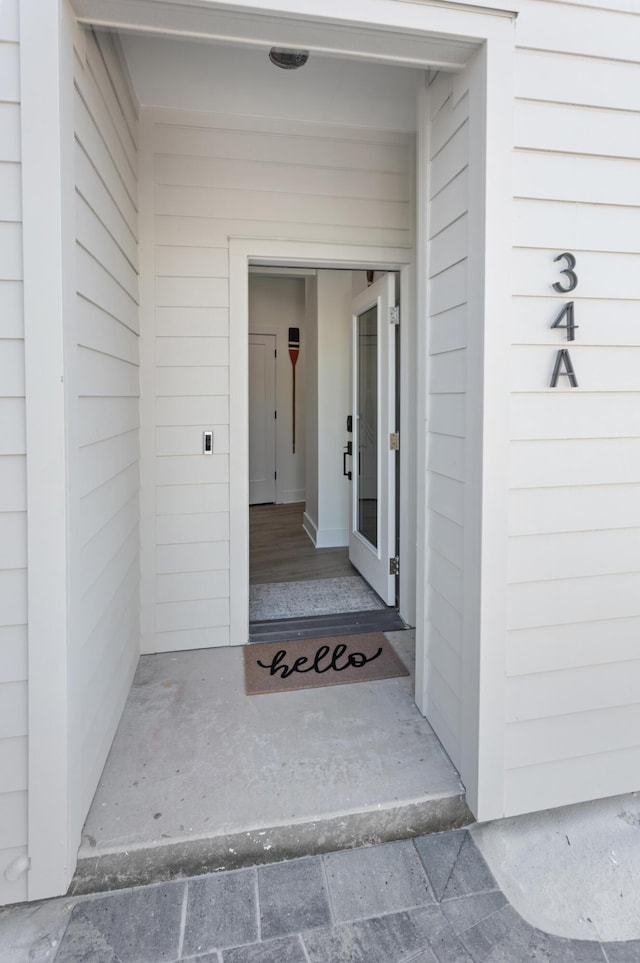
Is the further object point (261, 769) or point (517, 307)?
point (261, 769)

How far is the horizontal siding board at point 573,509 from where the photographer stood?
1.64 m

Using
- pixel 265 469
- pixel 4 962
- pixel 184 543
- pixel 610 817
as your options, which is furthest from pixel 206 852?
pixel 265 469

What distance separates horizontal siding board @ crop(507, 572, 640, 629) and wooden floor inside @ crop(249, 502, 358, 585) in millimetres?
2209

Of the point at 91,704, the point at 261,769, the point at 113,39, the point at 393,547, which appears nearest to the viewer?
the point at 91,704

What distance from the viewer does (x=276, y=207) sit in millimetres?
2641

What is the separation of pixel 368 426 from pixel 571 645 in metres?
2.11

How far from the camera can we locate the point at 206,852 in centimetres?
150

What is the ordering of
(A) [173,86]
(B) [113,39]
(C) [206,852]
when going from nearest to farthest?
1. (C) [206,852]
2. (B) [113,39]
3. (A) [173,86]

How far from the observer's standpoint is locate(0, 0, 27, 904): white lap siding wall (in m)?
1.29

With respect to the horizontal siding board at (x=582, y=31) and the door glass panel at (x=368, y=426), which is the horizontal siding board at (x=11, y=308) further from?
the door glass panel at (x=368, y=426)

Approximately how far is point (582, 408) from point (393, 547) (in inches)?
64.2

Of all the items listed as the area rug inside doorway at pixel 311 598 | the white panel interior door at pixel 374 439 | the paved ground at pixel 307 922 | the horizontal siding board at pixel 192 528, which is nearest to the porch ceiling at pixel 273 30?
the white panel interior door at pixel 374 439

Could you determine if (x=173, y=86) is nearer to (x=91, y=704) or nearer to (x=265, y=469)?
(x=91, y=704)

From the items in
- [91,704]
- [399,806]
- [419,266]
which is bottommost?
[399,806]
